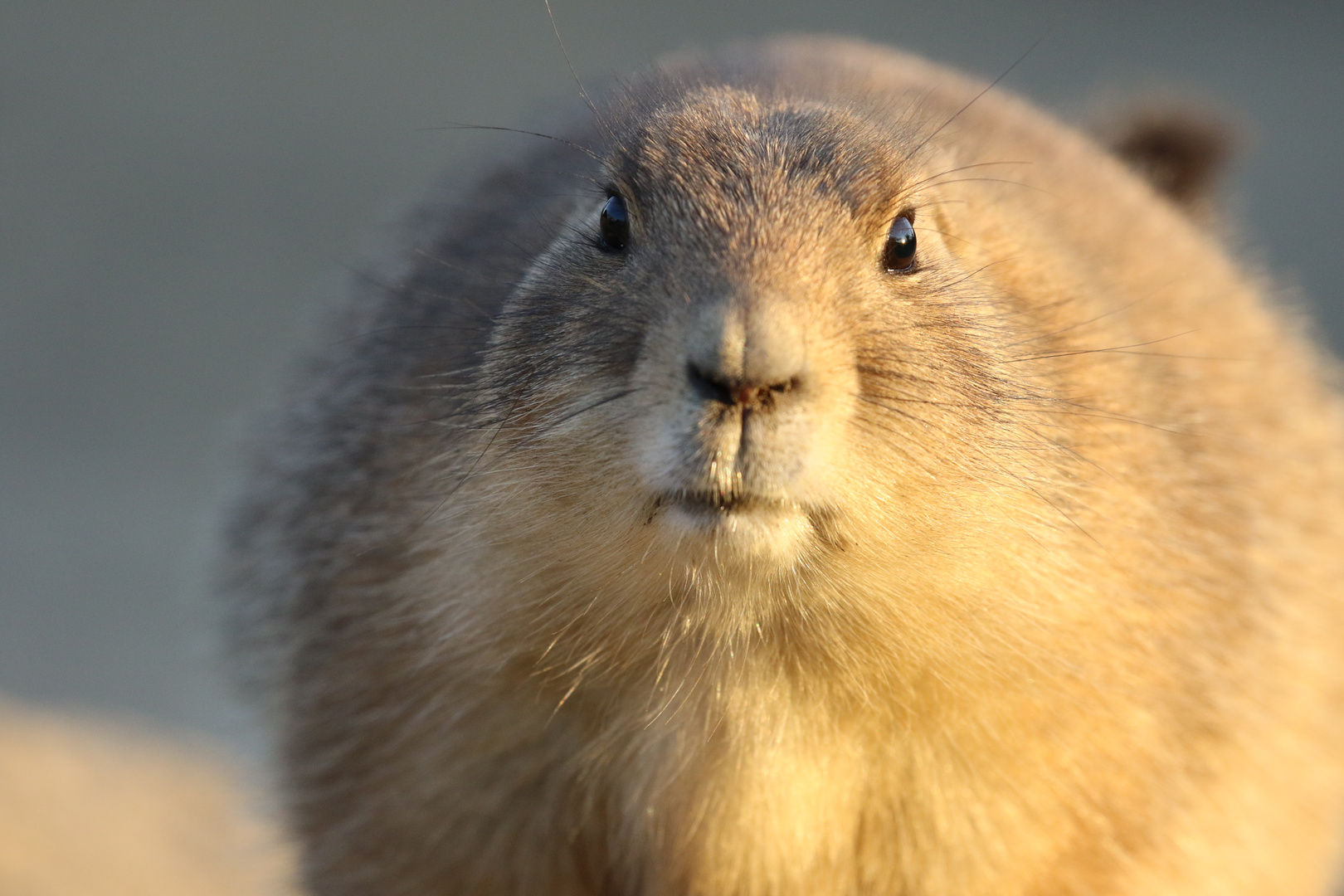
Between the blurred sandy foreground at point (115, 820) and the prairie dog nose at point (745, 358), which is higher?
the prairie dog nose at point (745, 358)

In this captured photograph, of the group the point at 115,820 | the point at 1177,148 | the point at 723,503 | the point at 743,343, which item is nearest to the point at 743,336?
the point at 743,343

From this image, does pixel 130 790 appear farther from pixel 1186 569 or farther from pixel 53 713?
pixel 1186 569

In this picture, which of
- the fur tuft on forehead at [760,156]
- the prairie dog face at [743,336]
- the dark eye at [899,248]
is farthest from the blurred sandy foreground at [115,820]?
the dark eye at [899,248]

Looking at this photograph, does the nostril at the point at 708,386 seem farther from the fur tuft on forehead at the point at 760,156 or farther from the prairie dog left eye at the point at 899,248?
the prairie dog left eye at the point at 899,248

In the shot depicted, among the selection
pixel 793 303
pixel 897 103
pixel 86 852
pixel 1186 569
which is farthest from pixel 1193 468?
pixel 86 852

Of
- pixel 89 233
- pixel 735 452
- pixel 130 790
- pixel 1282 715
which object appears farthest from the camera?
pixel 89 233

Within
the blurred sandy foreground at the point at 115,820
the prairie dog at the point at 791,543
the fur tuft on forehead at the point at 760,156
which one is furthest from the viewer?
the blurred sandy foreground at the point at 115,820

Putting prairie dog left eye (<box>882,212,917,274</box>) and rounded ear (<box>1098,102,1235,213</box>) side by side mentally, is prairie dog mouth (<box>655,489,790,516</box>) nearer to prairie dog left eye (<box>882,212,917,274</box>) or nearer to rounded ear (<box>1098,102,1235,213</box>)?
prairie dog left eye (<box>882,212,917,274</box>)
